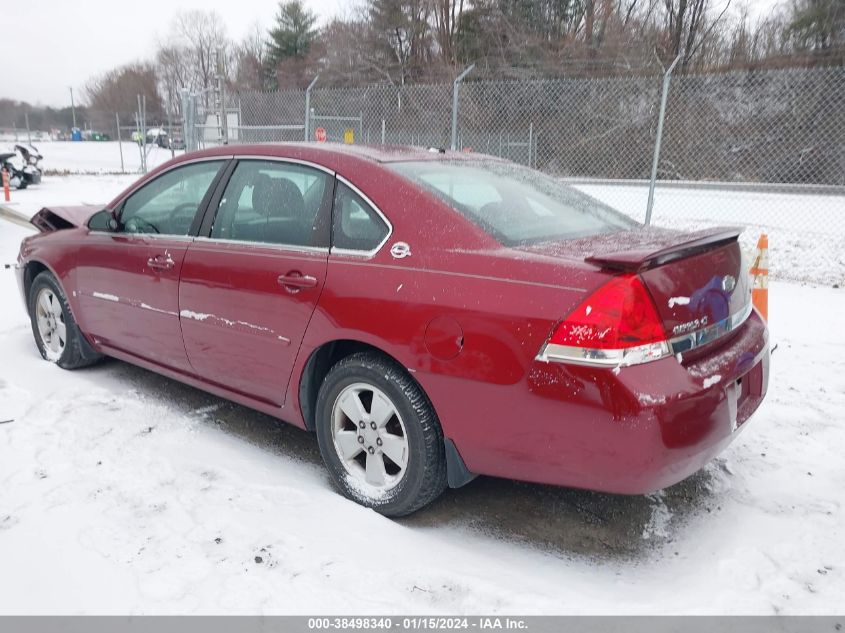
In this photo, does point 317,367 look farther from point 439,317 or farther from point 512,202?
point 512,202

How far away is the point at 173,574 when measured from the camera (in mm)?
2469

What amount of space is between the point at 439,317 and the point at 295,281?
811 millimetres

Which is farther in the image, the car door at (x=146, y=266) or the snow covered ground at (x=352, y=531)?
the car door at (x=146, y=266)

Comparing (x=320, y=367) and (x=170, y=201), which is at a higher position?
(x=170, y=201)

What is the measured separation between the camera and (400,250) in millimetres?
2750

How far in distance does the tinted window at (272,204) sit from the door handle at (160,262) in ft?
1.12

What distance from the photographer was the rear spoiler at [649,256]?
2258mm

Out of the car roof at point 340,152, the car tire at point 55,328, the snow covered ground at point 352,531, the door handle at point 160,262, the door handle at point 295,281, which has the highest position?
the car roof at point 340,152

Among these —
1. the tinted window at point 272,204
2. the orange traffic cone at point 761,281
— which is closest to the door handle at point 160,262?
the tinted window at point 272,204

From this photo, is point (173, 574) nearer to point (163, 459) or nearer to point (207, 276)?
point (163, 459)

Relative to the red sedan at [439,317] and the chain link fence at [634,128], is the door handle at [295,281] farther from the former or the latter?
the chain link fence at [634,128]

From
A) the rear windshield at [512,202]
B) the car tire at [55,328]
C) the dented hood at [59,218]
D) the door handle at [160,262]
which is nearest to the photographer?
the rear windshield at [512,202]

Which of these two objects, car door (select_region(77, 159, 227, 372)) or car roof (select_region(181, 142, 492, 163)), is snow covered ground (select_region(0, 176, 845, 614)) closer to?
car door (select_region(77, 159, 227, 372))

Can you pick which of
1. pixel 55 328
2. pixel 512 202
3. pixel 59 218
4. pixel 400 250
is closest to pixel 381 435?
pixel 400 250
